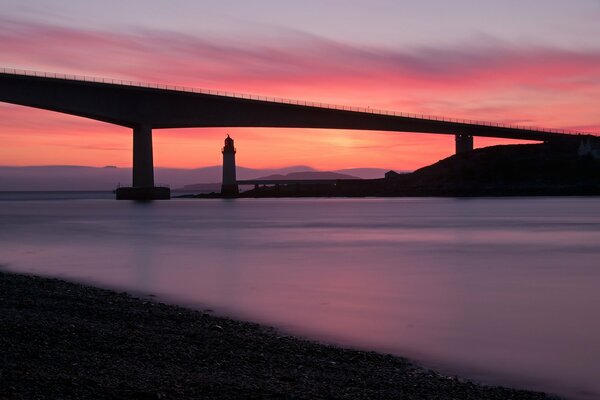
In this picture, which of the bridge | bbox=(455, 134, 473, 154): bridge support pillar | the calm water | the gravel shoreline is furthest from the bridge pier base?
the gravel shoreline

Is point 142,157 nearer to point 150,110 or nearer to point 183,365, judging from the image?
point 150,110

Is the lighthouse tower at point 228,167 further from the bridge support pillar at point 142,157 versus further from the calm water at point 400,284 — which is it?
the calm water at point 400,284

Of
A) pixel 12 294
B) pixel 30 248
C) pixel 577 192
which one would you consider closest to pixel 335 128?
pixel 577 192

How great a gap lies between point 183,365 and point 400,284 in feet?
35.3

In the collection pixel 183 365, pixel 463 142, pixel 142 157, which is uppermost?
pixel 463 142

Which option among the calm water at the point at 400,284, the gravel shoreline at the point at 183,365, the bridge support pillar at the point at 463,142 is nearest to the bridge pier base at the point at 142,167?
the calm water at the point at 400,284

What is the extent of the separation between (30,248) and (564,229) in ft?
92.2

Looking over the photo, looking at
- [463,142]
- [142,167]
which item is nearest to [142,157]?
[142,167]

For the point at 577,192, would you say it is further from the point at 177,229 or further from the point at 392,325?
the point at 392,325

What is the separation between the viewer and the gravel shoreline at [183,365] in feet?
22.3

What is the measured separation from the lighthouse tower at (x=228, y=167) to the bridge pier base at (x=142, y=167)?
72.6 ft

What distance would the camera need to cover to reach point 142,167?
83312mm

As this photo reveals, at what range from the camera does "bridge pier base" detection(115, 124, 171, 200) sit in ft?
263

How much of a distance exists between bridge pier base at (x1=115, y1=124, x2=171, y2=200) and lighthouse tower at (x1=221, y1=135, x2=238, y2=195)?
22122mm
